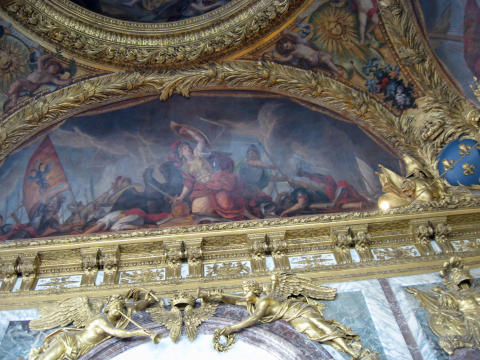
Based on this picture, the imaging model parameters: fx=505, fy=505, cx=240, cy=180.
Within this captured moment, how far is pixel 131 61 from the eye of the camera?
A: 10469mm

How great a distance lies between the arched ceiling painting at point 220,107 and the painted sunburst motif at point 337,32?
0.8 inches

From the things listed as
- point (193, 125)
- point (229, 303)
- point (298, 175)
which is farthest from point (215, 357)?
point (193, 125)

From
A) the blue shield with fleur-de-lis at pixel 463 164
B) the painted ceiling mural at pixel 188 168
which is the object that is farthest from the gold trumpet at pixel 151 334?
the blue shield with fleur-de-lis at pixel 463 164

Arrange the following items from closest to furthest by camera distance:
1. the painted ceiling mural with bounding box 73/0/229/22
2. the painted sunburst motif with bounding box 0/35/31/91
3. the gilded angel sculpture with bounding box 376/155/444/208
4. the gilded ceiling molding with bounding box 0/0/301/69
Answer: the gilded angel sculpture with bounding box 376/155/444/208, the painted sunburst motif with bounding box 0/35/31/91, the gilded ceiling molding with bounding box 0/0/301/69, the painted ceiling mural with bounding box 73/0/229/22

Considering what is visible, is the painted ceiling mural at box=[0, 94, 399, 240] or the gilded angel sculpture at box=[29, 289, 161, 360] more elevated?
the painted ceiling mural at box=[0, 94, 399, 240]

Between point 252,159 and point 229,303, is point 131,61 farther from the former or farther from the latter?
point 229,303

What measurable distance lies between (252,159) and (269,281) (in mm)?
3050

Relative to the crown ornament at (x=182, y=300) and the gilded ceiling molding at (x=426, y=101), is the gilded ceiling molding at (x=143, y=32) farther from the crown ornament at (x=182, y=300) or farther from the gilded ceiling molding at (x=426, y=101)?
the crown ornament at (x=182, y=300)

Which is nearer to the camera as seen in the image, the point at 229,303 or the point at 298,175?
the point at 229,303

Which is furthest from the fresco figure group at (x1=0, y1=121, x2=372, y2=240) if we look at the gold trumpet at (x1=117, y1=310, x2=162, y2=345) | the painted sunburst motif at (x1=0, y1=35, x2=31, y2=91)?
the gold trumpet at (x1=117, y1=310, x2=162, y2=345)

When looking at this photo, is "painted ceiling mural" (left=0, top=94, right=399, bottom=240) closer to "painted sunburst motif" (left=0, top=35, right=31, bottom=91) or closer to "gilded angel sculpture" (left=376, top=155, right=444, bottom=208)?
"gilded angel sculpture" (left=376, top=155, right=444, bottom=208)

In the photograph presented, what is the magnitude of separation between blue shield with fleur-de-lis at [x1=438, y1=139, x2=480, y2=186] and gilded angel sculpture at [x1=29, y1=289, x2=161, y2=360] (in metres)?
5.49

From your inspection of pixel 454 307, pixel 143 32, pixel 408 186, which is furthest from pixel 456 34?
pixel 143 32

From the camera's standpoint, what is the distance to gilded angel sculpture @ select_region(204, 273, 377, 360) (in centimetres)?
644
